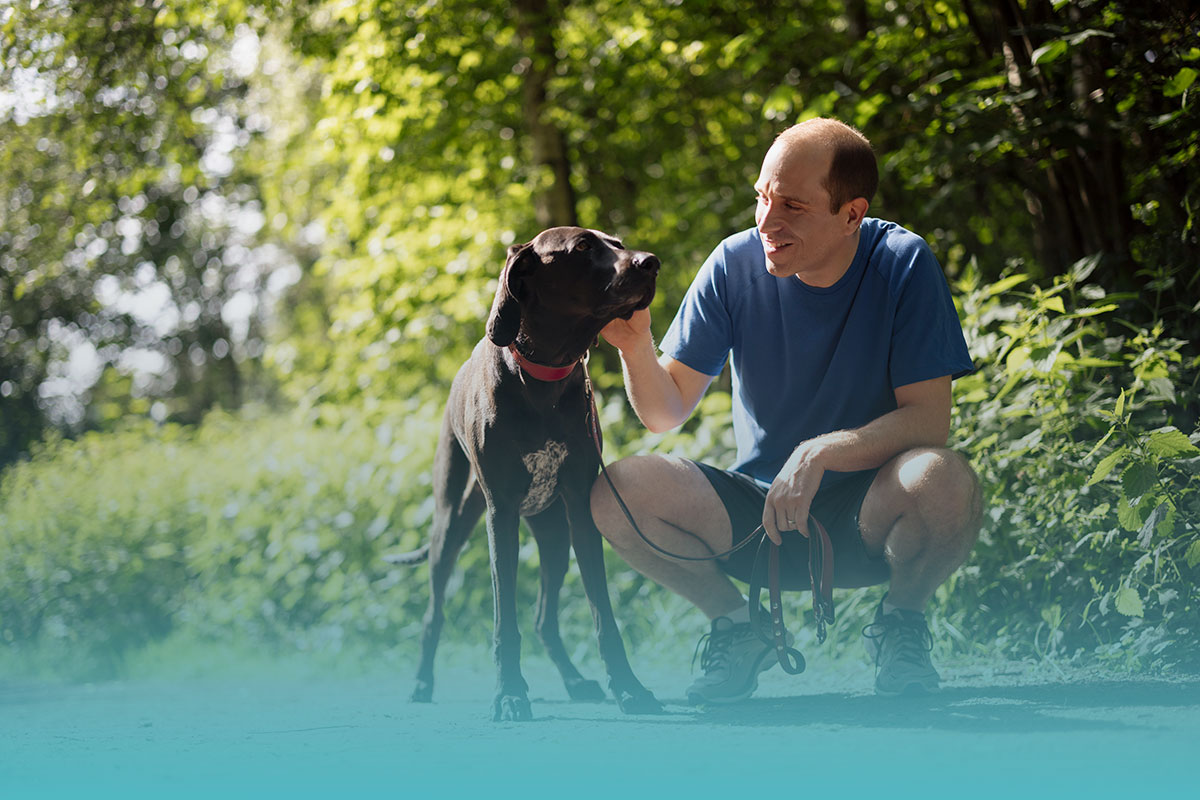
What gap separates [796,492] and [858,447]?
0.72 feet

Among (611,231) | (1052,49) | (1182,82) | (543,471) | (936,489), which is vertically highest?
(611,231)

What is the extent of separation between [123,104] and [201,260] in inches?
543

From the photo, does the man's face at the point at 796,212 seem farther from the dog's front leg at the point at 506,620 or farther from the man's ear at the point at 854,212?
the dog's front leg at the point at 506,620

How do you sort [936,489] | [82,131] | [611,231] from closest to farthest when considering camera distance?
[936,489] < [82,131] < [611,231]

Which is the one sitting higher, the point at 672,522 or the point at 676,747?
the point at 672,522

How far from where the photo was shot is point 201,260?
61.2 ft

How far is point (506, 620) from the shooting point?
2.52m

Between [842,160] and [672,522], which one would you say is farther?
[672,522]

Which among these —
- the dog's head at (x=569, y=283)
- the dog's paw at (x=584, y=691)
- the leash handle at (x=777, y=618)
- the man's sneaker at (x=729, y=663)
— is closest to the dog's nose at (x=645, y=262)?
the dog's head at (x=569, y=283)

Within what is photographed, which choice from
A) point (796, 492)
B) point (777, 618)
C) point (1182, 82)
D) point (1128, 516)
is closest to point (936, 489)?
point (796, 492)

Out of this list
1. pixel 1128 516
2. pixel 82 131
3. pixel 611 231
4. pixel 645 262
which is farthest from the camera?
pixel 611 231

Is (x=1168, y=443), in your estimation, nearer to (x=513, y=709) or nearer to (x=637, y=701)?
(x=637, y=701)

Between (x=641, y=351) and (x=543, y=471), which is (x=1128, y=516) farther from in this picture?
(x=543, y=471)

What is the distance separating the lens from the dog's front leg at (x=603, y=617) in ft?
8.47
